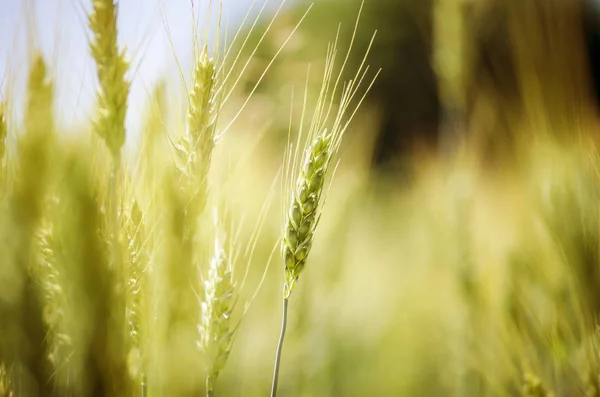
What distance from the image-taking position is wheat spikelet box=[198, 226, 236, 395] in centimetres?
51

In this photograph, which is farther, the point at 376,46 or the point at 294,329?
the point at 376,46

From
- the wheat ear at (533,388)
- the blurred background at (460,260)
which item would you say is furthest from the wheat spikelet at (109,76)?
the wheat ear at (533,388)

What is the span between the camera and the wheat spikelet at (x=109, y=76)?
51cm

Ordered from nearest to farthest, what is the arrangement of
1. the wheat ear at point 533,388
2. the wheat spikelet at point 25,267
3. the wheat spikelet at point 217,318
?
the wheat spikelet at point 25,267
the wheat spikelet at point 217,318
the wheat ear at point 533,388

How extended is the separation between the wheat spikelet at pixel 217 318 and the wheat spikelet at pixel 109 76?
0.16 meters

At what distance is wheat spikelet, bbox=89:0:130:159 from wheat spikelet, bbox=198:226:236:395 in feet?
0.52

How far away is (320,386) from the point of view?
1086mm

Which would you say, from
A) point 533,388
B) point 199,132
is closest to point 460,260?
point 533,388

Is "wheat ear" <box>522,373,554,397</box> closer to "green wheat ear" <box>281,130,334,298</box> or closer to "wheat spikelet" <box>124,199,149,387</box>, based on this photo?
"green wheat ear" <box>281,130,334,298</box>

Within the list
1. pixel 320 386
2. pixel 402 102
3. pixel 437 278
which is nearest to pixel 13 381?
pixel 320 386

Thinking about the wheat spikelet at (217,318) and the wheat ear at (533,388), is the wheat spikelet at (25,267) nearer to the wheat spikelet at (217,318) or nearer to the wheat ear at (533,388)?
the wheat spikelet at (217,318)

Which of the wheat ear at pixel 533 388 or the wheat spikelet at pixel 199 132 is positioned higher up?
the wheat spikelet at pixel 199 132

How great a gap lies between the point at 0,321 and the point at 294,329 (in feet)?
1.94

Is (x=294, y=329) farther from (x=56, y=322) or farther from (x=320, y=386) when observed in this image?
(x=56, y=322)
